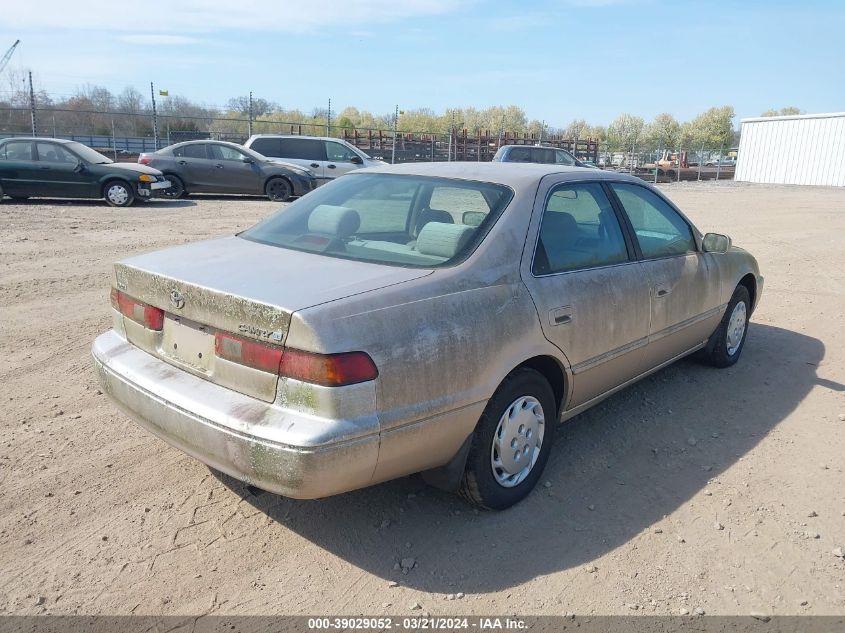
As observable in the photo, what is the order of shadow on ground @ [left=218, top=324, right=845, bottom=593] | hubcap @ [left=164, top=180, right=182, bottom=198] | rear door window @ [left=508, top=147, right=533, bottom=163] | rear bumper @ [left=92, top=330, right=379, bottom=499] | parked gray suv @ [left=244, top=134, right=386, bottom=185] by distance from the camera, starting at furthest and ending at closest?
1. rear door window @ [left=508, top=147, right=533, bottom=163]
2. parked gray suv @ [left=244, top=134, right=386, bottom=185]
3. hubcap @ [left=164, top=180, right=182, bottom=198]
4. shadow on ground @ [left=218, top=324, right=845, bottom=593]
5. rear bumper @ [left=92, top=330, right=379, bottom=499]

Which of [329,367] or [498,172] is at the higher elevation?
[498,172]

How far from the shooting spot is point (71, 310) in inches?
244

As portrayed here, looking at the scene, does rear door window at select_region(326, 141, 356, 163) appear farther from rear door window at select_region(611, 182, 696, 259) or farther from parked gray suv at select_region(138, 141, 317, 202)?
rear door window at select_region(611, 182, 696, 259)

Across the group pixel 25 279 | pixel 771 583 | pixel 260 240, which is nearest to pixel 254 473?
pixel 260 240

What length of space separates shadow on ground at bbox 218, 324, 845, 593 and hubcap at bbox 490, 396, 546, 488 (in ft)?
0.63

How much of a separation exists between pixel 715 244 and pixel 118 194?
13058 mm

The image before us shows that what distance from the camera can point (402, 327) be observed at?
2680 millimetres

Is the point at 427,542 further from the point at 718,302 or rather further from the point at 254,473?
the point at 718,302

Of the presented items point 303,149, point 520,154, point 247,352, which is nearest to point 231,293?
point 247,352

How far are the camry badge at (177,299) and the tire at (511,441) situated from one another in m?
1.41

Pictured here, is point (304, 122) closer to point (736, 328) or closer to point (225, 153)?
point (225, 153)

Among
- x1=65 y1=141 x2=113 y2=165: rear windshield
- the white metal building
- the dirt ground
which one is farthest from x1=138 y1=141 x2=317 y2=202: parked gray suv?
the white metal building

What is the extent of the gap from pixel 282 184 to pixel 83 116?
22129 millimetres

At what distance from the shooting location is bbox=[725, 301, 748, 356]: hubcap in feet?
17.5
